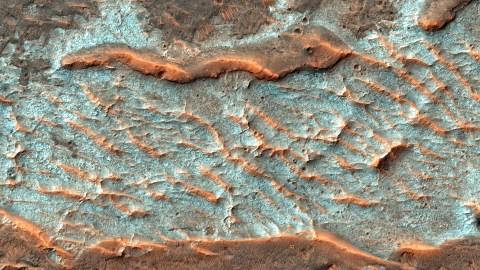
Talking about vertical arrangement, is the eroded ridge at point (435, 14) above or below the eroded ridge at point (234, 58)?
above

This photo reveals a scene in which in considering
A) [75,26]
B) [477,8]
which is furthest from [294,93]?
[75,26]

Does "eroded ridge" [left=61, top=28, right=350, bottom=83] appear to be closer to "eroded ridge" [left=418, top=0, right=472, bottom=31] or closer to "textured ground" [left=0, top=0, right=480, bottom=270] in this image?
"textured ground" [left=0, top=0, right=480, bottom=270]

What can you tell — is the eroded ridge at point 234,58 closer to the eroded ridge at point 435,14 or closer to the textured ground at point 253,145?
the textured ground at point 253,145

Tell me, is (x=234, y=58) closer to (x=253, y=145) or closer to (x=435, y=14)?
(x=253, y=145)

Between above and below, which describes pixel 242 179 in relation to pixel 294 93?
below

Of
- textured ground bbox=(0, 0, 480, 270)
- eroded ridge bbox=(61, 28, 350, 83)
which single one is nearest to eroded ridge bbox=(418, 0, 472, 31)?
textured ground bbox=(0, 0, 480, 270)

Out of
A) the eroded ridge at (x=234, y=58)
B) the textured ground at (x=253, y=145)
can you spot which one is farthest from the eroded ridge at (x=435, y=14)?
the eroded ridge at (x=234, y=58)

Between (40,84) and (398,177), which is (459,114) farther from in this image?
(40,84)
